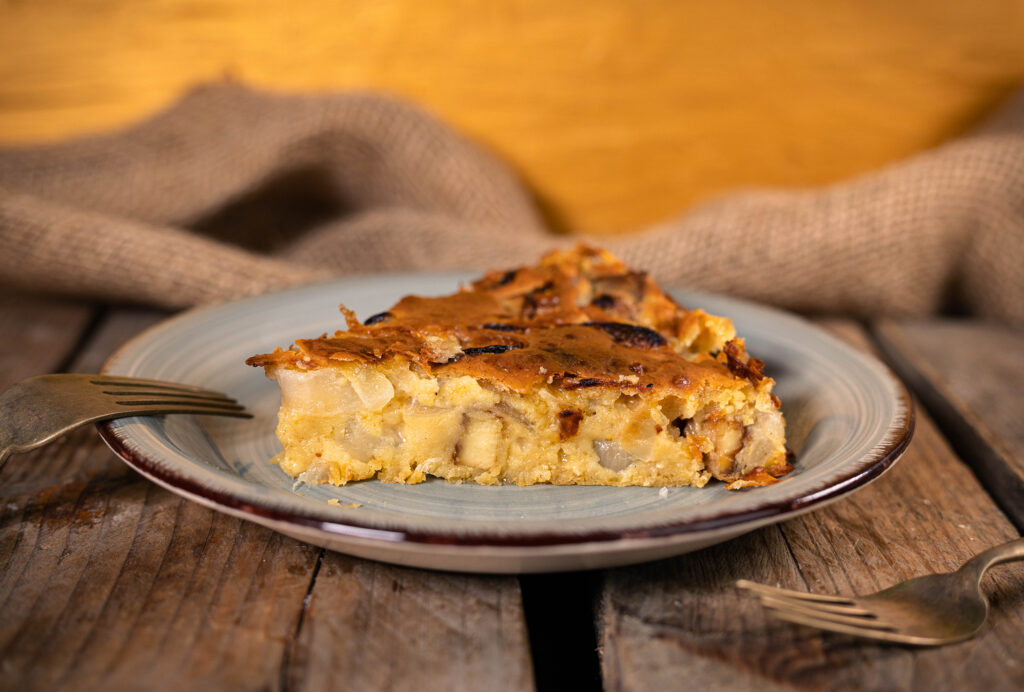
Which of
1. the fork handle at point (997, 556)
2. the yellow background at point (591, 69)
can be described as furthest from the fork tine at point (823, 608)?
the yellow background at point (591, 69)

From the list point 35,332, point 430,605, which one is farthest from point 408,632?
point 35,332

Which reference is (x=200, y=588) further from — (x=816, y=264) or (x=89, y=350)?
(x=816, y=264)

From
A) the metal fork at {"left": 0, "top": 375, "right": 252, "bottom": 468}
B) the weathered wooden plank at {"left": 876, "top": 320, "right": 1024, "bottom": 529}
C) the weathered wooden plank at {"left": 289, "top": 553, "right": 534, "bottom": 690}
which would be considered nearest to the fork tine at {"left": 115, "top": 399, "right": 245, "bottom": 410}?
the metal fork at {"left": 0, "top": 375, "right": 252, "bottom": 468}

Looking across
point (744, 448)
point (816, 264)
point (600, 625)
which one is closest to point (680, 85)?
point (816, 264)

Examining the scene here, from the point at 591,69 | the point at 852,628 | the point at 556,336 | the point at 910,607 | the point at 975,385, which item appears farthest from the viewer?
the point at 591,69

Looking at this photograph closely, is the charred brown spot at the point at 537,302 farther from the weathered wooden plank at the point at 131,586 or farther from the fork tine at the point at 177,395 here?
the weathered wooden plank at the point at 131,586

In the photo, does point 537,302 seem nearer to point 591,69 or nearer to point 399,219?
point 399,219

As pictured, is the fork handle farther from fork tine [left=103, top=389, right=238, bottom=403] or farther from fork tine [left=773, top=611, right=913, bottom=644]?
fork tine [left=103, top=389, right=238, bottom=403]
